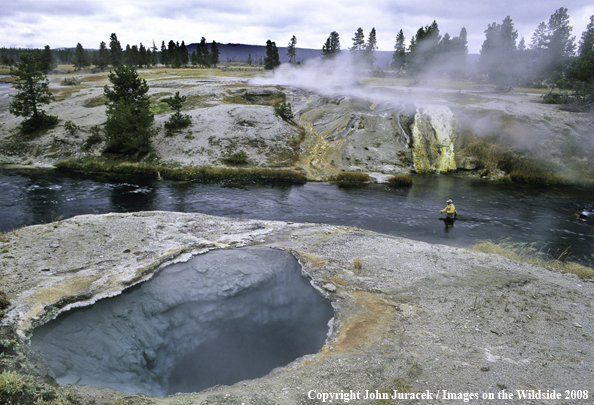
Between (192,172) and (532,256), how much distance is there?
2488 cm

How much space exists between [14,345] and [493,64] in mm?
80911

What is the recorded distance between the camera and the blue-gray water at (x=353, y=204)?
18.7m

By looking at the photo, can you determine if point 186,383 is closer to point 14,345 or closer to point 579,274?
point 14,345

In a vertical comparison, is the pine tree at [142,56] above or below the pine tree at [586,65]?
above

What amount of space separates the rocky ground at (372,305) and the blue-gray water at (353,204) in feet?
15.1

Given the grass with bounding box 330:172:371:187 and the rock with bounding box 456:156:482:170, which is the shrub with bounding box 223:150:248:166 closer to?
the grass with bounding box 330:172:371:187

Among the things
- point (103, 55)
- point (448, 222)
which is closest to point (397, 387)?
point (448, 222)

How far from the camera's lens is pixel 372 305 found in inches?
395

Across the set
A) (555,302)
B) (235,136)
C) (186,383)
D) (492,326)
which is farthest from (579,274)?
(235,136)

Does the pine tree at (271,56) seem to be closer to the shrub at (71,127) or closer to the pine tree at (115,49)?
the pine tree at (115,49)

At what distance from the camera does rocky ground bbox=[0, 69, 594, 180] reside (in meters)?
32.2

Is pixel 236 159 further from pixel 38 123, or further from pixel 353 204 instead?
pixel 38 123

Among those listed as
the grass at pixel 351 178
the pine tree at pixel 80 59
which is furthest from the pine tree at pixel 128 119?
the pine tree at pixel 80 59

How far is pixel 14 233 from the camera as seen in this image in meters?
13.6
